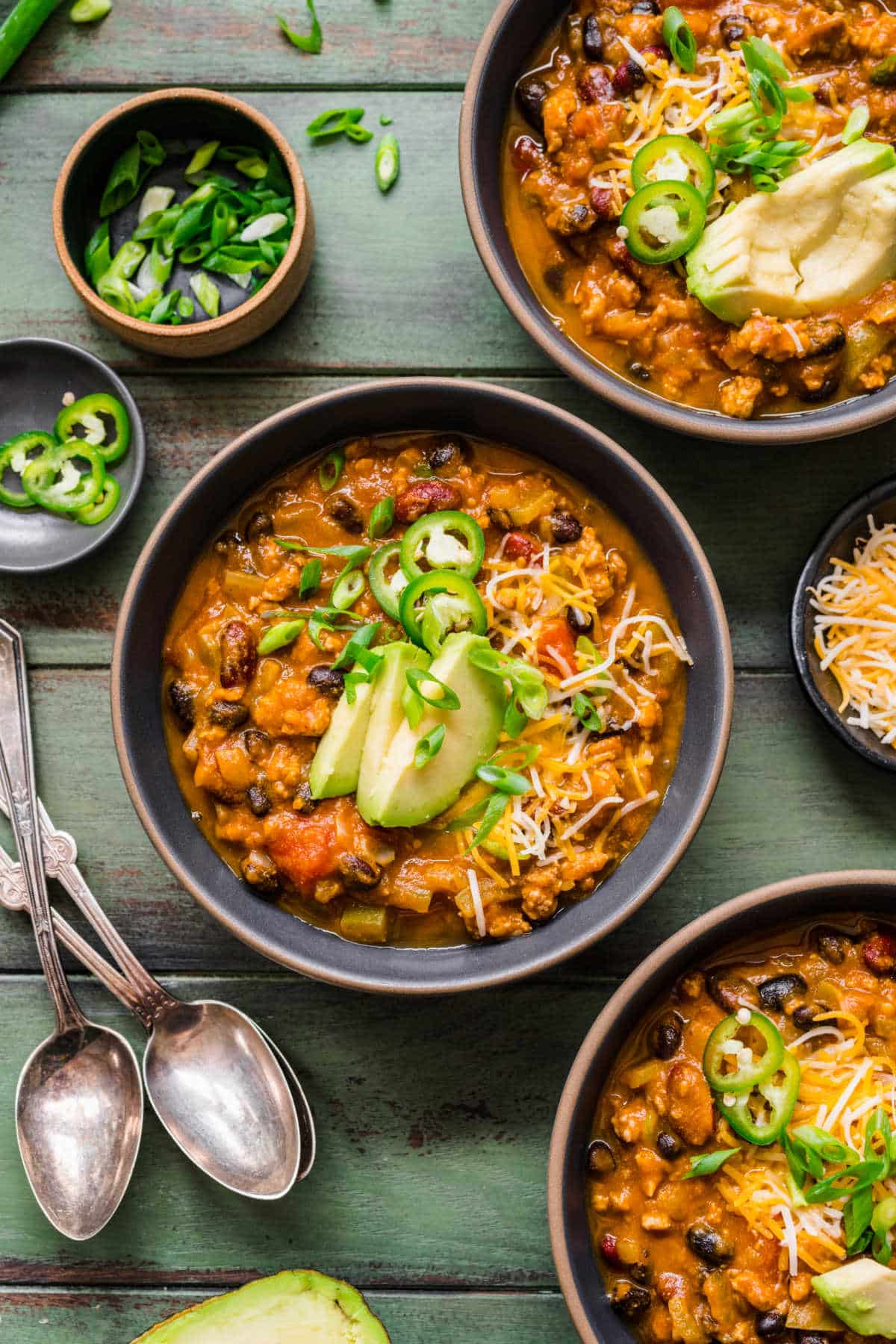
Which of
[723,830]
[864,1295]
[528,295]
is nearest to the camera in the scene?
[864,1295]

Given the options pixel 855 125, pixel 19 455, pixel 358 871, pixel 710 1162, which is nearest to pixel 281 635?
pixel 358 871

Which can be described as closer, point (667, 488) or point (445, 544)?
point (445, 544)

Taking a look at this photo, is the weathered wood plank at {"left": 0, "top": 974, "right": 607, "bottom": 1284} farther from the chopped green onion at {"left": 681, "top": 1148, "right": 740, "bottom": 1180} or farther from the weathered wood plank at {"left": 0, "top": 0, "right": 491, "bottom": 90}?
the weathered wood plank at {"left": 0, "top": 0, "right": 491, "bottom": 90}

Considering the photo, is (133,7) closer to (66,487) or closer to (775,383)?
(66,487)

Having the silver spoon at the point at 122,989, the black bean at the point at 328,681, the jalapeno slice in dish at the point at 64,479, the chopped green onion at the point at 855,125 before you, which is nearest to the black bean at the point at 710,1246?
the silver spoon at the point at 122,989

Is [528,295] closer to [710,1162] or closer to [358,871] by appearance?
[358,871]

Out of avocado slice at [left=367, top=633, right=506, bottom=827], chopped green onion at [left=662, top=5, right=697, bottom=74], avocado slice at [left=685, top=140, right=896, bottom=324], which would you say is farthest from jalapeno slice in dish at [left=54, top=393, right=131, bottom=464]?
chopped green onion at [left=662, top=5, right=697, bottom=74]
